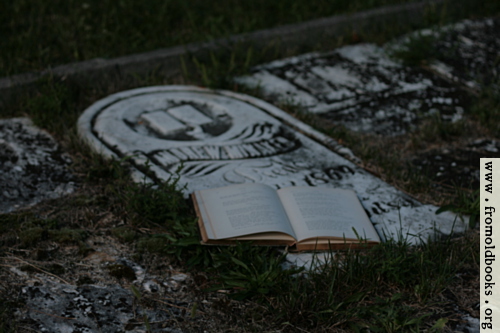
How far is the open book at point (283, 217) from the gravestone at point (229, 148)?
0.56ft

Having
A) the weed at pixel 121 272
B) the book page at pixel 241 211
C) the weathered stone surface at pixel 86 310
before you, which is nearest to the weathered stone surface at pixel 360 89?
the book page at pixel 241 211

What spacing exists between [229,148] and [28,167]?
1086mm

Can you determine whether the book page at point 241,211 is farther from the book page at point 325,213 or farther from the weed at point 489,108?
the weed at point 489,108

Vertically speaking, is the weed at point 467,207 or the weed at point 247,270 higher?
the weed at point 247,270

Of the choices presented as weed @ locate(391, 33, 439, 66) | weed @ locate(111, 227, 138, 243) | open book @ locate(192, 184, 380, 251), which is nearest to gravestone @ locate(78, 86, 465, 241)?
open book @ locate(192, 184, 380, 251)

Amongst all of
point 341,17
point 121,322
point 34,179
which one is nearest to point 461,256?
point 121,322

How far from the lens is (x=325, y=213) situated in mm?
2691

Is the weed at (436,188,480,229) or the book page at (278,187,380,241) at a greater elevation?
the book page at (278,187,380,241)

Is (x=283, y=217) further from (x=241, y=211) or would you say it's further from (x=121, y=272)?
(x=121, y=272)

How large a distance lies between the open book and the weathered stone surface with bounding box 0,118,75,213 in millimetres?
793

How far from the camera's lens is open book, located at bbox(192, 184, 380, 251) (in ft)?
8.21

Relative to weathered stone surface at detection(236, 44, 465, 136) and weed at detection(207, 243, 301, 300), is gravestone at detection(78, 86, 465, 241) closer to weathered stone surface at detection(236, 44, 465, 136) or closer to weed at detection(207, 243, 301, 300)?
weathered stone surface at detection(236, 44, 465, 136)

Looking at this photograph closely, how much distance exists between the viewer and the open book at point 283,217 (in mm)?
2502

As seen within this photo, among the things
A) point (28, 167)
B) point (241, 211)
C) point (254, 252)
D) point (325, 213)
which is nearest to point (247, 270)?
point (254, 252)
